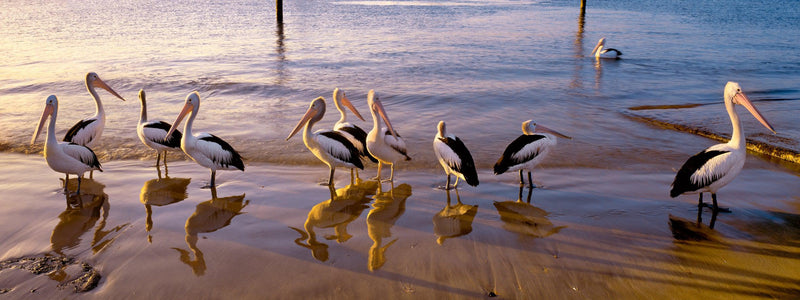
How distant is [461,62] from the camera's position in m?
18.5

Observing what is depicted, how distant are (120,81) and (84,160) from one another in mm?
10146

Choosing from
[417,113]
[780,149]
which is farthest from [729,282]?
[417,113]

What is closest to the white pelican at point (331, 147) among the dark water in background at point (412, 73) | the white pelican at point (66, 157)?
the dark water in background at point (412, 73)

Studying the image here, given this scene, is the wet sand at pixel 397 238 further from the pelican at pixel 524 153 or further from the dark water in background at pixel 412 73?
the dark water in background at pixel 412 73

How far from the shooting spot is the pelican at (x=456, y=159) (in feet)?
20.0

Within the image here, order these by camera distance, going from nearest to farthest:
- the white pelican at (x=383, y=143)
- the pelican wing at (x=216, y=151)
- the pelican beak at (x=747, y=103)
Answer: the pelican beak at (x=747, y=103), the pelican wing at (x=216, y=151), the white pelican at (x=383, y=143)

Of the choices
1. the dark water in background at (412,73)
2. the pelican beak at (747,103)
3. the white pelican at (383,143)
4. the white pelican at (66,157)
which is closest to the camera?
the pelican beak at (747,103)

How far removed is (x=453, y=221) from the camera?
537cm

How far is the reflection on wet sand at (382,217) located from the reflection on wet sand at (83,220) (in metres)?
2.44

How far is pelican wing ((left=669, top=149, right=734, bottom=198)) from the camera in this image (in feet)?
17.5

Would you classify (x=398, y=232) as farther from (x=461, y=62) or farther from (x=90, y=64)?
(x=90, y=64)

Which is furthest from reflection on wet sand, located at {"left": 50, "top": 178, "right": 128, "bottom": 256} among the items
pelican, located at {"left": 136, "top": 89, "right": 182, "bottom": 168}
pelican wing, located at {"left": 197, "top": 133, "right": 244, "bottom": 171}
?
pelican wing, located at {"left": 197, "top": 133, "right": 244, "bottom": 171}

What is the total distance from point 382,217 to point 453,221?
2.50ft

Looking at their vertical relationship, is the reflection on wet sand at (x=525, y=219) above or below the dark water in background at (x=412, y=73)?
below
